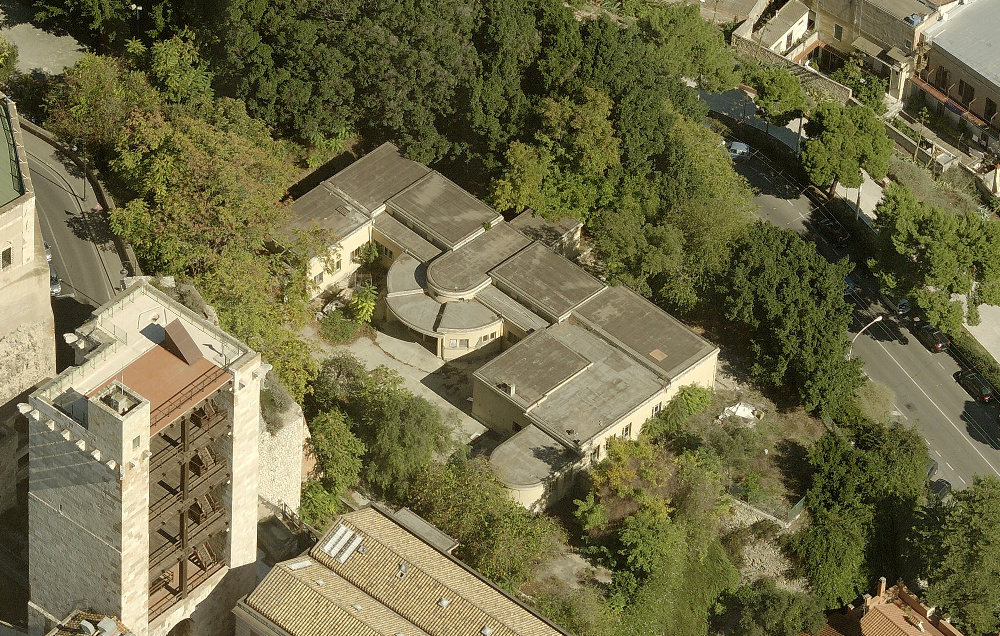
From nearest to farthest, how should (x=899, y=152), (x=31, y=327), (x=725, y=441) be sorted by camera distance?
(x=31, y=327) < (x=725, y=441) < (x=899, y=152)

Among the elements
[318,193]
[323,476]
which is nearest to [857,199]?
[318,193]

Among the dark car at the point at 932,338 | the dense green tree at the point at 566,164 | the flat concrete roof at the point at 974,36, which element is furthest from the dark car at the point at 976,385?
the flat concrete roof at the point at 974,36

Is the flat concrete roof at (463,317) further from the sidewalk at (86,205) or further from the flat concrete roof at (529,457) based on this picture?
the sidewalk at (86,205)

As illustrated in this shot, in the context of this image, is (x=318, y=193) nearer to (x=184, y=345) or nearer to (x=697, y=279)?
(x=697, y=279)

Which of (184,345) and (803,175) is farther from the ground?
(184,345)

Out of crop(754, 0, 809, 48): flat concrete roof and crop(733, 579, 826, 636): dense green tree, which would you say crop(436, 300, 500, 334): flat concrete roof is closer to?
crop(733, 579, 826, 636): dense green tree

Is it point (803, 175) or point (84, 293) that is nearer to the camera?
point (84, 293)

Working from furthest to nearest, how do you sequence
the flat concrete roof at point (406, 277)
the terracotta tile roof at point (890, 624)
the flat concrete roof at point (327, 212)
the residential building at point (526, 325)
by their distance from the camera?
1. the flat concrete roof at point (327, 212)
2. the flat concrete roof at point (406, 277)
3. the residential building at point (526, 325)
4. the terracotta tile roof at point (890, 624)
